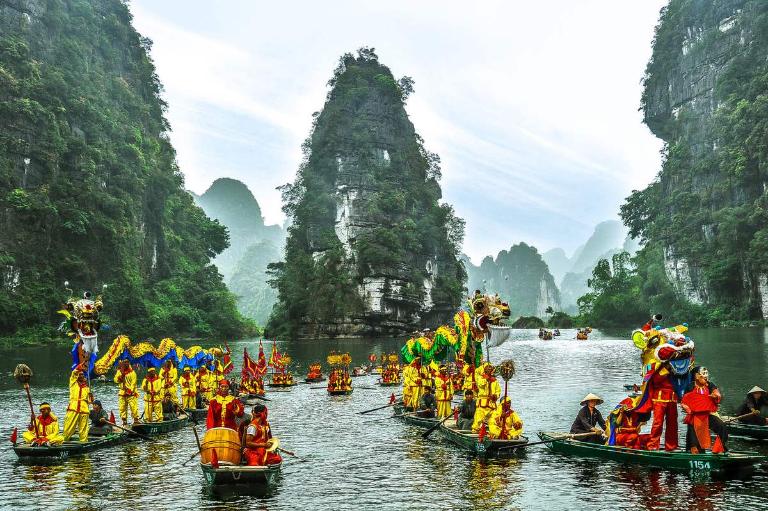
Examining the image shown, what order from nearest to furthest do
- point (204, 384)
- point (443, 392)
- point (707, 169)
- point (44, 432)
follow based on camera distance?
point (44, 432) → point (443, 392) → point (204, 384) → point (707, 169)

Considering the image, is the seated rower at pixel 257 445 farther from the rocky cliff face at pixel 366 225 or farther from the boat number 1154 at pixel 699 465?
the rocky cliff face at pixel 366 225

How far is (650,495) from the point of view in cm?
1368

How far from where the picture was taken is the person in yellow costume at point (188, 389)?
25.3 m

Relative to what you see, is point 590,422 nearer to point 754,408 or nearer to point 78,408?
point 754,408

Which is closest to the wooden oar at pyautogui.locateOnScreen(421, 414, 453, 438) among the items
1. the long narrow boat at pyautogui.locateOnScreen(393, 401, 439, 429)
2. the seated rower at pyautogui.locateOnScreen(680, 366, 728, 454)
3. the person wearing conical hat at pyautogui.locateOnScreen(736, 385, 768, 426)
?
the long narrow boat at pyautogui.locateOnScreen(393, 401, 439, 429)

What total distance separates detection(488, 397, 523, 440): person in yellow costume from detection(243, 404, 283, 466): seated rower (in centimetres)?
614

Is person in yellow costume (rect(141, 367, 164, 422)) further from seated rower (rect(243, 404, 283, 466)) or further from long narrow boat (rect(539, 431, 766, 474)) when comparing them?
long narrow boat (rect(539, 431, 766, 474))

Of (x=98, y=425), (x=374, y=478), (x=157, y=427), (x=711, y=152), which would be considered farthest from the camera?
(x=711, y=152)

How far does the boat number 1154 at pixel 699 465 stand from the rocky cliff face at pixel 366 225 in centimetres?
7650

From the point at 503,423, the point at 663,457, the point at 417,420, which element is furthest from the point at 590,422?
the point at 417,420

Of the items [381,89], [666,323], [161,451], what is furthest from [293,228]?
[161,451]

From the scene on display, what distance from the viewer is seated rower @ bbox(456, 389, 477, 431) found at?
62.8 ft

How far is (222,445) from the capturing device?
46.5 feet

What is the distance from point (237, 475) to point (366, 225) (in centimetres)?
8459
